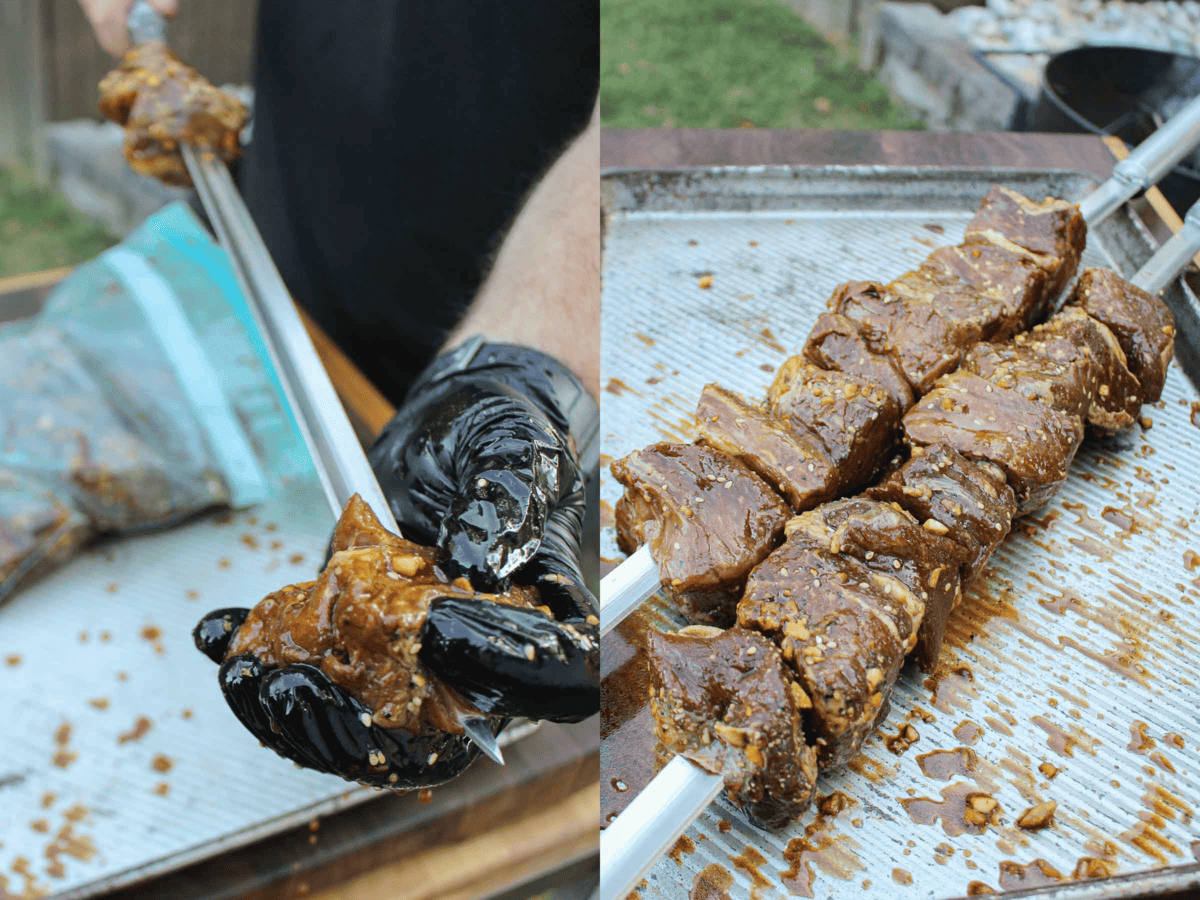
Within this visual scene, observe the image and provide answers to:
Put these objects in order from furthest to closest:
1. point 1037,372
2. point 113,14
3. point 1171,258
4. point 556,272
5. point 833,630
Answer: point 113,14 < point 1171,258 < point 556,272 < point 1037,372 < point 833,630

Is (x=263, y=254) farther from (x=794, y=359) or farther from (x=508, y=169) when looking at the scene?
(x=794, y=359)

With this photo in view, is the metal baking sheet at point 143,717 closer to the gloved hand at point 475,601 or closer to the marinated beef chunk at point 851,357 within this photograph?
the gloved hand at point 475,601

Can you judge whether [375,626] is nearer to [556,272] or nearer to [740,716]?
[740,716]

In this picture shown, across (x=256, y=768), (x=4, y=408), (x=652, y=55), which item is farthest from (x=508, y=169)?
(x=652, y=55)

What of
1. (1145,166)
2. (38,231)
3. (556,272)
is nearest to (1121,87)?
(1145,166)

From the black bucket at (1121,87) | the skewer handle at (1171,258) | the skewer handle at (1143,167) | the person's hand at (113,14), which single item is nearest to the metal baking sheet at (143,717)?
the person's hand at (113,14)

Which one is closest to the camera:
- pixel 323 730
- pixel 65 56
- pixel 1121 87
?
pixel 323 730

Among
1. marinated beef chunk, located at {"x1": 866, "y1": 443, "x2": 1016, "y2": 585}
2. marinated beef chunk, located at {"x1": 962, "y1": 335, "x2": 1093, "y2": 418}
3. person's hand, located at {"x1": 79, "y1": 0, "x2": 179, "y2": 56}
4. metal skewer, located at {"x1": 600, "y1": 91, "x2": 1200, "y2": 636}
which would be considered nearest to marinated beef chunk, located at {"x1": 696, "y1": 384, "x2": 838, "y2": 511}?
marinated beef chunk, located at {"x1": 866, "y1": 443, "x2": 1016, "y2": 585}
